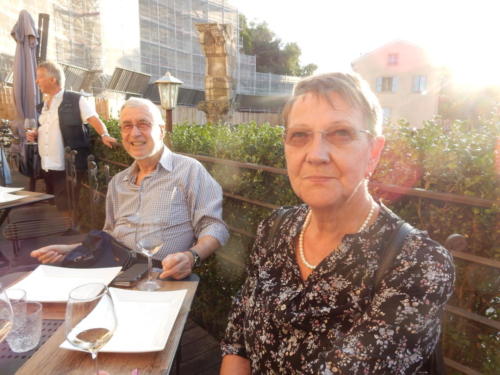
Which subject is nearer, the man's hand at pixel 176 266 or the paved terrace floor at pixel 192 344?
the man's hand at pixel 176 266

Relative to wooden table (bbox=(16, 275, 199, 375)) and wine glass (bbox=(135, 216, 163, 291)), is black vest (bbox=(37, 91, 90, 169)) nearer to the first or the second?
wine glass (bbox=(135, 216, 163, 291))

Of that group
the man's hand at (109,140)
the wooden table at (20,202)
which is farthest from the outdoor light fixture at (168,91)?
the wooden table at (20,202)

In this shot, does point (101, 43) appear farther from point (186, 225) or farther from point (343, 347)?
point (343, 347)

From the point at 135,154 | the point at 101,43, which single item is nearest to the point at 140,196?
the point at 135,154

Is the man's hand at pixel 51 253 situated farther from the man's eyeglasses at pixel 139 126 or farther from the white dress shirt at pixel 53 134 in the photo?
the white dress shirt at pixel 53 134

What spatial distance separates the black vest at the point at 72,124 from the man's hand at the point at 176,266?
377cm

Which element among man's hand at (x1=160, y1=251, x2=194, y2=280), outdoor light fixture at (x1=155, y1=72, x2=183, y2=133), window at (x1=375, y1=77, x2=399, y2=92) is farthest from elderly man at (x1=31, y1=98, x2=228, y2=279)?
window at (x1=375, y1=77, x2=399, y2=92)

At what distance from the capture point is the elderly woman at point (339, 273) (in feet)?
3.65

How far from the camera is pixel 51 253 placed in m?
2.07

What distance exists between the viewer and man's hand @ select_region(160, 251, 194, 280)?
1.85m

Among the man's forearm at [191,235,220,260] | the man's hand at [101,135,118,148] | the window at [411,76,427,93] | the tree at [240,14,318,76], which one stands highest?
the tree at [240,14,318,76]

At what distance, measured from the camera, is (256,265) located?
1655mm

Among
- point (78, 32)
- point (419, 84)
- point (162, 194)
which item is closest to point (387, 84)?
point (419, 84)

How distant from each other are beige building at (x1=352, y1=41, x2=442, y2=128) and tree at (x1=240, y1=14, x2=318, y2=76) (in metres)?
17.3
